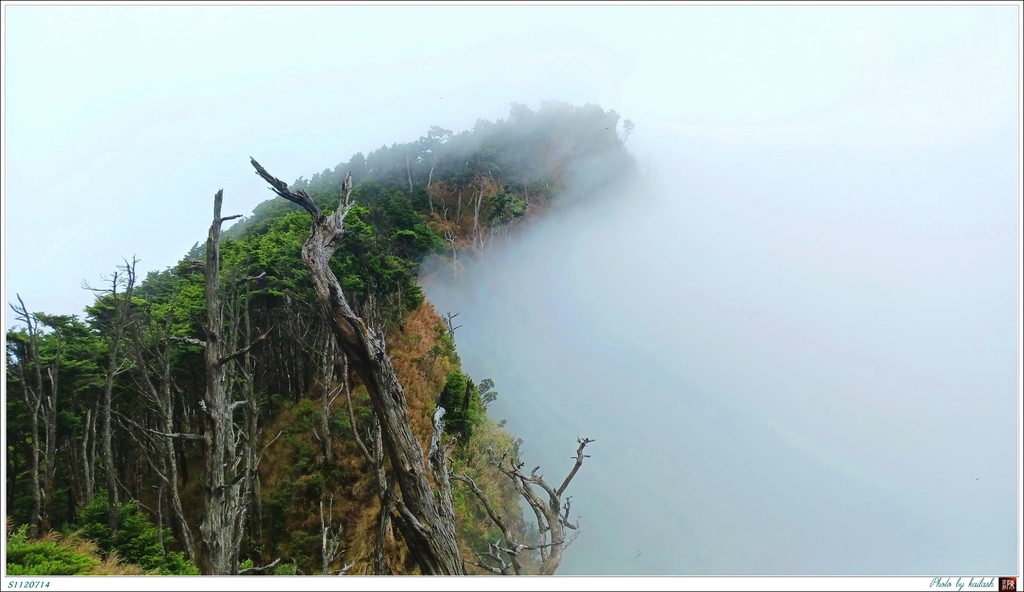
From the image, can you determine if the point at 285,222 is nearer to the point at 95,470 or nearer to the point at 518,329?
the point at 518,329

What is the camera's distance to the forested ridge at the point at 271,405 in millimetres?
5598

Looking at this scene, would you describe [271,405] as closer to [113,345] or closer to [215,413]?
[113,345]

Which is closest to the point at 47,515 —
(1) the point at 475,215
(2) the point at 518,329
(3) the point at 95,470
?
(3) the point at 95,470

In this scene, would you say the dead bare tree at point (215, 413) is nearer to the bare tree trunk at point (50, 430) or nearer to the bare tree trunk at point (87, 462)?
A: the bare tree trunk at point (50, 430)

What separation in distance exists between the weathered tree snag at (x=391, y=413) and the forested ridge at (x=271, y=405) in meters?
1.29

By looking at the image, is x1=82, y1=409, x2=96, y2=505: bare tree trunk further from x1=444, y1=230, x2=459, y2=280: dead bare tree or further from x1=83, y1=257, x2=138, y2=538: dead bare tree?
x1=444, y1=230, x2=459, y2=280: dead bare tree

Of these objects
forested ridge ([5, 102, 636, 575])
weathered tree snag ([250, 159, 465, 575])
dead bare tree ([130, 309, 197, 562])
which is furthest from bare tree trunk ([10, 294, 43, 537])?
weathered tree snag ([250, 159, 465, 575])

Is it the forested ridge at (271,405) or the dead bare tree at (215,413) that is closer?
the dead bare tree at (215,413)

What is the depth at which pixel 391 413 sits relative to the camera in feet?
8.63

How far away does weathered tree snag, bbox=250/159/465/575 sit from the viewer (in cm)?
257

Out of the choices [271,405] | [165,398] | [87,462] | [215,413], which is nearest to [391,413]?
[215,413]

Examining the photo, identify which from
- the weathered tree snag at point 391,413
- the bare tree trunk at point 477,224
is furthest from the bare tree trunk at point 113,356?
the bare tree trunk at point 477,224

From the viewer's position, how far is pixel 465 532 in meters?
6.34

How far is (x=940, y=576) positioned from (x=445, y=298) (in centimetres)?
749
